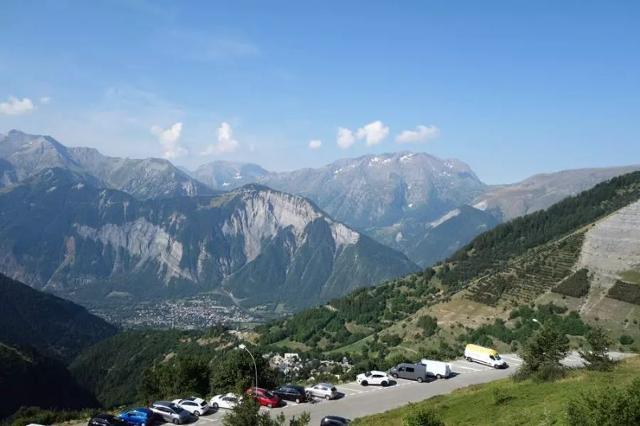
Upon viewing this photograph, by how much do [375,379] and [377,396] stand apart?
5.64 meters

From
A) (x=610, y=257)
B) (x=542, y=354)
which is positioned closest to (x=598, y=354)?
(x=542, y=354)

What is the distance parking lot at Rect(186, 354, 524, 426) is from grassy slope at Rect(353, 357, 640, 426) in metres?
6.32

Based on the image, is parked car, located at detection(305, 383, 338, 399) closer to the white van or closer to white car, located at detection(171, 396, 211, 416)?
white car, located at detection(171, 396, 211, 416)

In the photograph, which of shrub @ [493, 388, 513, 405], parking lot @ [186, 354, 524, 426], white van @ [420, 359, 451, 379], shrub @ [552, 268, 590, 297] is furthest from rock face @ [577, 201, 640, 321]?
shrub @ [493, 388, 513, 405]

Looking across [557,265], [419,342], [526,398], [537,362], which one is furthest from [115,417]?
[557,265]

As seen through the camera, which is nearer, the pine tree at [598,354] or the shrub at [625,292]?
the pine tree at [598,354]

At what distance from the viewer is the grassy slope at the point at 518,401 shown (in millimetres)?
35781

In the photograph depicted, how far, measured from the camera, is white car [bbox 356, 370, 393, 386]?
64.6 meters

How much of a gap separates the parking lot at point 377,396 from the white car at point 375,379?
72 cm

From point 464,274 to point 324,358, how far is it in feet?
177

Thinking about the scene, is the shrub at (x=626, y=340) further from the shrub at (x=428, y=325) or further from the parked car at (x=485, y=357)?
the shrub at (x=428, y=325)

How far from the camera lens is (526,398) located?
4153 cm

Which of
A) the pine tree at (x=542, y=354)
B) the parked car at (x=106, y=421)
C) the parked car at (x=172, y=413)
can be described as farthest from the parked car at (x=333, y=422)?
the parked car at (x=106, y=421)

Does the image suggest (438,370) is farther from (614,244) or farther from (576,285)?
(614,244)
